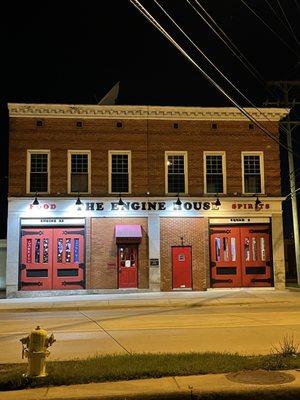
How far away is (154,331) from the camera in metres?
12.9

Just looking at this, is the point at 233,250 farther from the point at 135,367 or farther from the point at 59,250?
the point at 135,367

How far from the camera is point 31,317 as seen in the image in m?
17.4

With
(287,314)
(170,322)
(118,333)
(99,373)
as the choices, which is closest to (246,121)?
(287,314)

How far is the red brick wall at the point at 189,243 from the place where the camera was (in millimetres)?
25703

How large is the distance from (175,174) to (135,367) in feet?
61.4

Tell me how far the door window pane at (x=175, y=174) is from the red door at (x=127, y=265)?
3407 mm

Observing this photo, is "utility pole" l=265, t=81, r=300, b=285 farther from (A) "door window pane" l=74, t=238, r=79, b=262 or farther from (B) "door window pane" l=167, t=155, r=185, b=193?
(A) "door window pane" l=74, t=238, r=79, b=262

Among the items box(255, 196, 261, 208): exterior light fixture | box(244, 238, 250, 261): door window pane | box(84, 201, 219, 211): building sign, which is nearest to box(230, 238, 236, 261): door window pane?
box(244, 238, 250, 261): door window pane

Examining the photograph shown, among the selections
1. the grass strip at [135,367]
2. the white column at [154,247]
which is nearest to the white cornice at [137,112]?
the white column at [154,247]

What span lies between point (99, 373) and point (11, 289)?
1804 centimetres

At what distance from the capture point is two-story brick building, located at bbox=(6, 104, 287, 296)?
2514 centimetres

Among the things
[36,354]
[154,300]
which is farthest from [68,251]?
[36,354]

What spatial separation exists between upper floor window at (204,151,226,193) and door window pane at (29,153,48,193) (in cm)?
772

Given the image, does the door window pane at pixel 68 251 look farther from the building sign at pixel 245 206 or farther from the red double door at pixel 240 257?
the building sign at pixel 245 206
